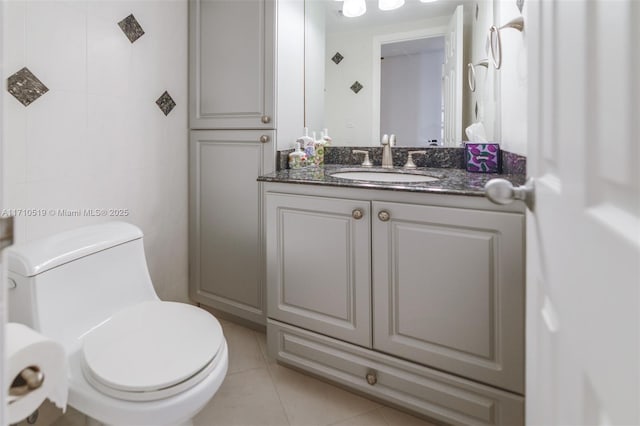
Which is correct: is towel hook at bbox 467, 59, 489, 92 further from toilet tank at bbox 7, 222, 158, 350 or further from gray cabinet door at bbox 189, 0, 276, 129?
toilet tank at bbox 7, 222, 158, 350

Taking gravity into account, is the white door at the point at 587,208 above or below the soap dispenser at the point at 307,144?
below

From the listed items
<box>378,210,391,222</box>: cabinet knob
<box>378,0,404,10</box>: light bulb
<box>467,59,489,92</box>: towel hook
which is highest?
<box>378,0,404,10</box>: light bulb

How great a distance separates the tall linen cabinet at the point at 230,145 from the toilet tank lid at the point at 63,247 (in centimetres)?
61

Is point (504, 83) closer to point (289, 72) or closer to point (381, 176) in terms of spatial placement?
point (381, 176)

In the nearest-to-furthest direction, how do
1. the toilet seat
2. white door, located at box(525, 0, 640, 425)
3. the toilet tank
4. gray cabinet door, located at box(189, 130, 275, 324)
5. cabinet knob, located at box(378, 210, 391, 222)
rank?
1. white door, located at box(525, 0, 640, 425)
2. the toilet seat
3. the toilet tank
4. cabinet knob, located at box(378, 210, 391, 222)
5. gray cabinet door, located at box(189, 130, 275, 324)

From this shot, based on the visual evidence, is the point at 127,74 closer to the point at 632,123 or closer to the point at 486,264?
the point at 486,264

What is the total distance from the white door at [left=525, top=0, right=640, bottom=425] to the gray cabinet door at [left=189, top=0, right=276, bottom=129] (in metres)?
1.42

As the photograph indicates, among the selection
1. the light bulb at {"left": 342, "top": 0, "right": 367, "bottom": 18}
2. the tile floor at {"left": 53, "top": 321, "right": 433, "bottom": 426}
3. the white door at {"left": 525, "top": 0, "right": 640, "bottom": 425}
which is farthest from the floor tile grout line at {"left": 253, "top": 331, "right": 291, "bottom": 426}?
the light bulb at {"left": 342, "top": 0, "right": 367, "bottom": 18}

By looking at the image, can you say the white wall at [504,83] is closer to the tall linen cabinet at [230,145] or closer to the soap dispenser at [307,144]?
the soap dispenser at [307,144]

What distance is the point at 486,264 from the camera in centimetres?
115

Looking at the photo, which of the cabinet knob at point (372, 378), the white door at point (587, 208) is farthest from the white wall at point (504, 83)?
the cabinet knob at point (372, 378)

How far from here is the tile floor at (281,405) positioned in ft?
4.62

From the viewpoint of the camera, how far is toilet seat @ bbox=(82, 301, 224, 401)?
97cm

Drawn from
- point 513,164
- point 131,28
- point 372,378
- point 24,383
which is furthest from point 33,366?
point 131,28
